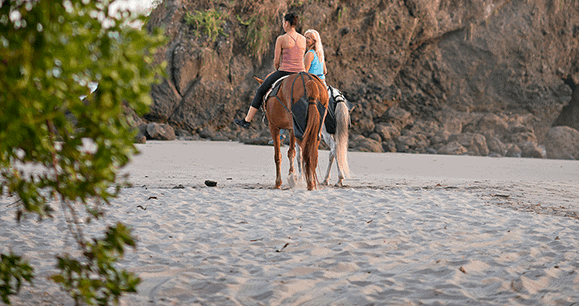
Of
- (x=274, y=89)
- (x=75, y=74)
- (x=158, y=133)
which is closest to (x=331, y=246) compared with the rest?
(x=75, y=74)

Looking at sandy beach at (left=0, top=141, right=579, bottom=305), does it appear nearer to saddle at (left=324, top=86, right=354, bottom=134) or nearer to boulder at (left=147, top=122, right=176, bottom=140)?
saddle at (left=324, top=86, right=354, bottom=134)

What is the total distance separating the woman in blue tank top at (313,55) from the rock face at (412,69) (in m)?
8.33

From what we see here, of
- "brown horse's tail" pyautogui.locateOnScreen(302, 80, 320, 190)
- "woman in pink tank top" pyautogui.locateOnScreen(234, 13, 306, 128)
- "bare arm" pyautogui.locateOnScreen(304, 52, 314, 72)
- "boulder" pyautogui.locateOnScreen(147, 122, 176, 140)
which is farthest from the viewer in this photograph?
"boulder" pyautogui.locateOnScreen(147, 122, 176, 140)

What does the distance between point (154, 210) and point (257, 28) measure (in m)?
13.6

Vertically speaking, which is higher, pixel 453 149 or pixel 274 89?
pixel 274 89

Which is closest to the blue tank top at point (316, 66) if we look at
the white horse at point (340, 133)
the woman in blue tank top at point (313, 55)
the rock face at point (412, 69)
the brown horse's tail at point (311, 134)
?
the woman in blue tank top at point (313, 55)

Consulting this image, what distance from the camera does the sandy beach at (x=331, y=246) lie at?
2.15 meters

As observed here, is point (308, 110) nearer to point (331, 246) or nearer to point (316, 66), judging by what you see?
point (316, 66)

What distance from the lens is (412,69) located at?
1795cm

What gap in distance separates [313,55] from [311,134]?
1.41 meters

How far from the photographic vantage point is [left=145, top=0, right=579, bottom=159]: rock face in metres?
16.0

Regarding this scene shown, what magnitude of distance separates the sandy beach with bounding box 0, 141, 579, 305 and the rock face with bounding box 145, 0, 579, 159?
10153 mm

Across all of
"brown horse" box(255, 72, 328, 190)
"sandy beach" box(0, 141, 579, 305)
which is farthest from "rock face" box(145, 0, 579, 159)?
"sandy beach" box(0, 141, 579, 305)

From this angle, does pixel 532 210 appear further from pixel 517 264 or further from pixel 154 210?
pixel 154 210
